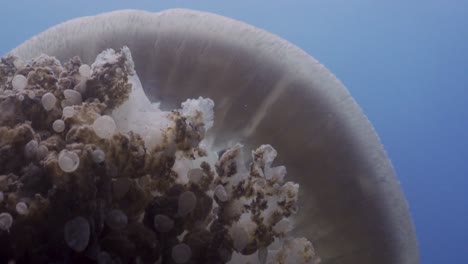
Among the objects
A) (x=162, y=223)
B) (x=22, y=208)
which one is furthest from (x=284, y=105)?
(x=22, y=208)

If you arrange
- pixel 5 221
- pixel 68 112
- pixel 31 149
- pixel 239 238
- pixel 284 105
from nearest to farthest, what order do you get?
1. pixel 5 221
2. pixel 31 149
3. pixel 68 112
4. pixel 239 238
5. pixel 284 105

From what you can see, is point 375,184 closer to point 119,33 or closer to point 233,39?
point 233,39

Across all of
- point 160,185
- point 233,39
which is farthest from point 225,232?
point 233,39

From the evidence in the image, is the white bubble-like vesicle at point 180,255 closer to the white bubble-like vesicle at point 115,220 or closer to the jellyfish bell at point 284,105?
the white bubble-like vesicle at point 115,220

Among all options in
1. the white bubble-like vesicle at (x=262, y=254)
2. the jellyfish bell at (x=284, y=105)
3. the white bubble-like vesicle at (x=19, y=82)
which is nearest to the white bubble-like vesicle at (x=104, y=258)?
the white bubble-like vesicle at (x=262, y=254)

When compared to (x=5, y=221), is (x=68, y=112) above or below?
above

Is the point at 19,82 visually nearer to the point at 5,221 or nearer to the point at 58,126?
the point at 58,126
